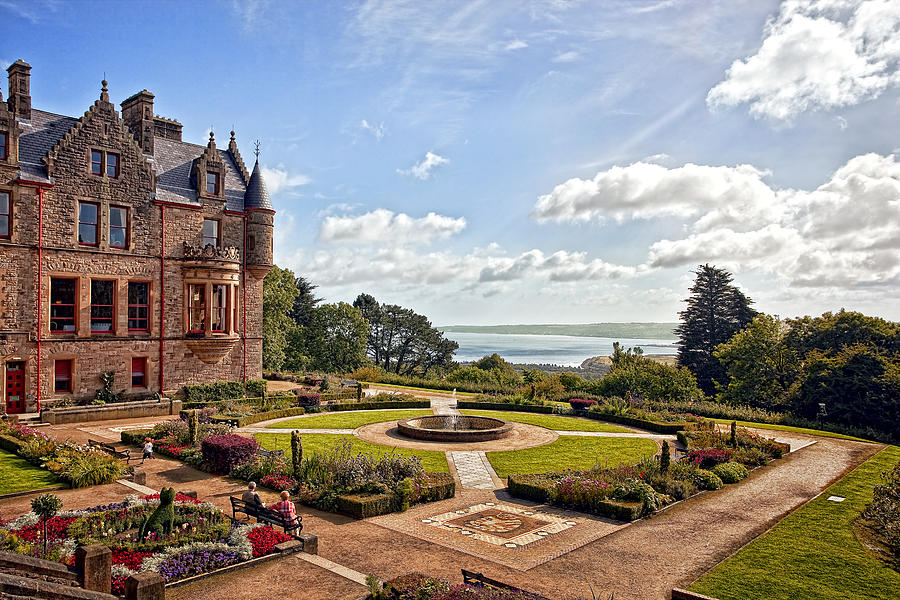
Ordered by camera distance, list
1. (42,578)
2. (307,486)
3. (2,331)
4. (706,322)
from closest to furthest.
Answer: (42,578)
(307,486)
(2,331)
(706,322)

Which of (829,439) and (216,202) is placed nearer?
(829,439)

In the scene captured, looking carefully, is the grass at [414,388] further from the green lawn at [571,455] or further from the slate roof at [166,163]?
the slate roof at [166,163]

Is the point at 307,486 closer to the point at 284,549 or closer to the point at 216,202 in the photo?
the point at 284,549

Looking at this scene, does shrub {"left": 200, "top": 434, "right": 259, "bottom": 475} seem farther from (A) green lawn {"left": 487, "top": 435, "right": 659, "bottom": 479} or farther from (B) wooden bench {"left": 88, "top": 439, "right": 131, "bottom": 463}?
(A) green lawn {"left": 487, "top": 435, "right": 659, "bottom": 479}

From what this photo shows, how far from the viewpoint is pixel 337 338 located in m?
63.2

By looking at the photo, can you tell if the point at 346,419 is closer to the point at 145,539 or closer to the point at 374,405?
the point at 374,405

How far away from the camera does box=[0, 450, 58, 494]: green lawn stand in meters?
16.2

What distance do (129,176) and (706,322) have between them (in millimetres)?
55105

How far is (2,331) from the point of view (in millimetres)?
27562

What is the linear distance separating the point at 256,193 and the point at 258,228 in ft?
7.79

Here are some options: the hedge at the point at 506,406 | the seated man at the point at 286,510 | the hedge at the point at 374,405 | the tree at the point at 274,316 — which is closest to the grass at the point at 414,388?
the hedge at the point at 506,406

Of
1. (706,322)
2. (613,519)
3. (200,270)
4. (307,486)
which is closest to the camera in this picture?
(613,519)

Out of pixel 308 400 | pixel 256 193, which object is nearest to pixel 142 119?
pixel 256 193

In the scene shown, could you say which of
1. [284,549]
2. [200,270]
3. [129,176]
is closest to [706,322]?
[200,270]
